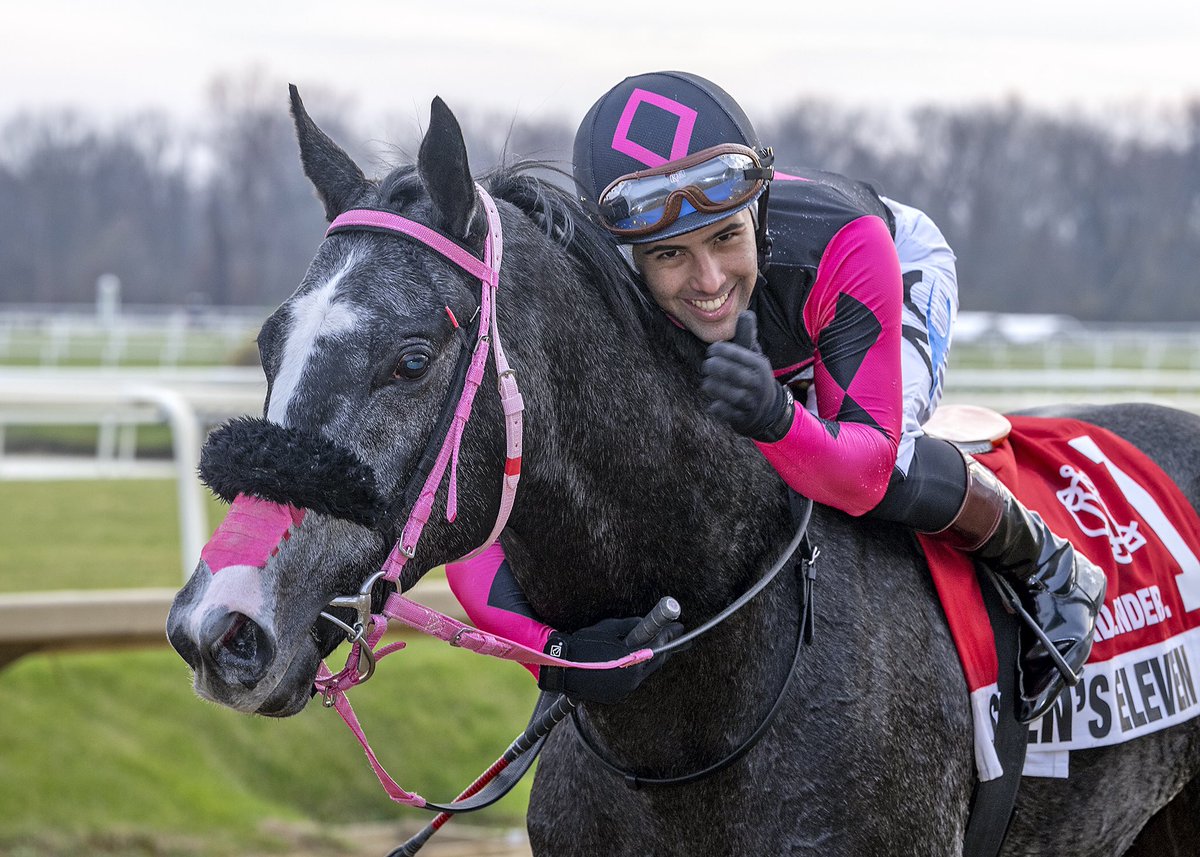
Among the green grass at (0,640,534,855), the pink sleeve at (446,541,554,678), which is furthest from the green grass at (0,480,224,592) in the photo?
the pink sleeve at (446,541,554,678)

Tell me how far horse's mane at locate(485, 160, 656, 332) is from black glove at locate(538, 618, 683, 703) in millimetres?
467

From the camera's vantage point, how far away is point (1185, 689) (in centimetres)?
270

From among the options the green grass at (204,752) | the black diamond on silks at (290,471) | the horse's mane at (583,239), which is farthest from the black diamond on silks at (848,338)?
the green grass at (204,752)

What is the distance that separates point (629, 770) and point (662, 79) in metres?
1.11

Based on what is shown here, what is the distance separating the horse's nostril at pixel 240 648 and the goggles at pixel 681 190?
845mm

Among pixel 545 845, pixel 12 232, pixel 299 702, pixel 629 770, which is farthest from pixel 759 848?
pixel 12 232

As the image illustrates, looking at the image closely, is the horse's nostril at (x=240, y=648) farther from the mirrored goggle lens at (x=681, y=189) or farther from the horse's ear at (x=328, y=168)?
the mirrored goggle lens at (x=681, y=189)

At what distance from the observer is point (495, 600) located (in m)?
2.13

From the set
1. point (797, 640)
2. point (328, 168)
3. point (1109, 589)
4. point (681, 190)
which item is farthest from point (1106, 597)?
point (328, 168)

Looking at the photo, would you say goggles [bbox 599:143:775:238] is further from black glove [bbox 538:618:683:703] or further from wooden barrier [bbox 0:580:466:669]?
wooden barrier [bbox 0:580:466:669]

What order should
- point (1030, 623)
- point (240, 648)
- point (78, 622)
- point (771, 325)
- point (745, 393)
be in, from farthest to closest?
point (78, 622)
point (1030, 623)
point (771, 325)
point (745, 393)
point (240, 648)

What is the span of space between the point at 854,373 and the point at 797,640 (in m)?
Result: 0.44

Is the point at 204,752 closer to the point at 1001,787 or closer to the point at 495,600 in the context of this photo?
the point at 495,600

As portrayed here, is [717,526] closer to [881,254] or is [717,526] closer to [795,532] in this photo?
[795,532]
